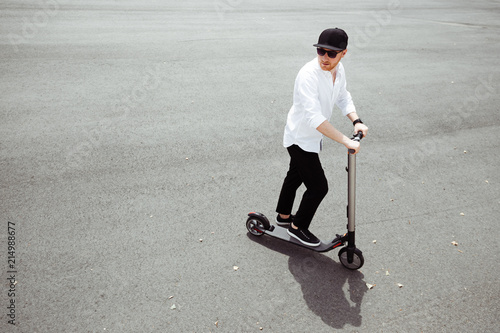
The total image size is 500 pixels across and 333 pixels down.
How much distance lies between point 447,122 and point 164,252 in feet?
19.4

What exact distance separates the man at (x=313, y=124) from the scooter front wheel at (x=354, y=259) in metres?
0.29

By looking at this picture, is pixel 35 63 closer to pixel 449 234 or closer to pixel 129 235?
pixel 129 235

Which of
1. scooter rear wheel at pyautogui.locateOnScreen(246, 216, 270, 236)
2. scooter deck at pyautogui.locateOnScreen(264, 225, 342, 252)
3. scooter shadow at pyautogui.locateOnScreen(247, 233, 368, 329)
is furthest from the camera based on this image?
scooter rear wheel at pyautogui.locateOnScreen(246, 216, 270, 236)

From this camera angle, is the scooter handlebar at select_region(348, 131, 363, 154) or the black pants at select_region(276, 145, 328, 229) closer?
the scooter handlebar at select_region(348, 131, 363, 154)

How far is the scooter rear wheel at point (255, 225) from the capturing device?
169 inches

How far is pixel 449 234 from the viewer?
4.59 metres

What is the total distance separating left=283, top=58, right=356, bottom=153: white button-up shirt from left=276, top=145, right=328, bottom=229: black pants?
0.10 m

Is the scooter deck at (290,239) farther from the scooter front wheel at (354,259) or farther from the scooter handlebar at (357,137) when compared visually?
the scooter handlebar at (357,137)

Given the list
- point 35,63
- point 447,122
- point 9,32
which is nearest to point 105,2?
point 9,32

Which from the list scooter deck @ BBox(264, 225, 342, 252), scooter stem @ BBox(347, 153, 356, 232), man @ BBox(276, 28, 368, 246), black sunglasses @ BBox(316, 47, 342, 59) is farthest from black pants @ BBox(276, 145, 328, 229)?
black sunglasses @ BBox(316, 47, 342, 59)

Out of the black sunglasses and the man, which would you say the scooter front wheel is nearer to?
the man

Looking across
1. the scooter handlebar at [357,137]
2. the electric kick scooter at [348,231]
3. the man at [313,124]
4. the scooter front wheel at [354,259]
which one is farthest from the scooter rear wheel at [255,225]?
the scooter handlebar at [357,137]

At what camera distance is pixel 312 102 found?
3.44 meters

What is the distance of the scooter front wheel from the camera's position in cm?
390
